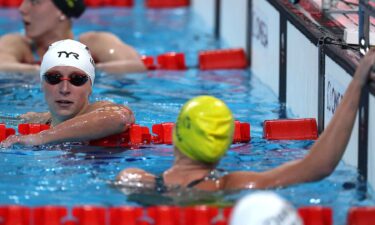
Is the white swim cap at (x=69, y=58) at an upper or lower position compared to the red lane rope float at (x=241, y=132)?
upper

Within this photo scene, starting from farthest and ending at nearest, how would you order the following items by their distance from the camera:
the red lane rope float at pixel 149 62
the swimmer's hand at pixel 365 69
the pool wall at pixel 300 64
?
the red lane rope float at pixel 149 62, the pool wall at pixel 300 64, the swimmer's hand at pixel 365 69

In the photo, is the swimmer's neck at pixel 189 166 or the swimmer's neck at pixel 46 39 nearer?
the swimmer's neck at pixel 189 166

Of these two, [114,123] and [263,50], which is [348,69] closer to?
[114,123]

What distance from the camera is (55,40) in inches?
336

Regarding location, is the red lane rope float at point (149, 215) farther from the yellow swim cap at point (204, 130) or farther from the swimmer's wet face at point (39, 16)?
the swimmer's wet face at point (39, 16)

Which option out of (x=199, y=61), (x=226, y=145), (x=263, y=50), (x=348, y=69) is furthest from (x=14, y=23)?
(x=226, y=145)

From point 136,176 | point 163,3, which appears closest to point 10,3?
point 163,3

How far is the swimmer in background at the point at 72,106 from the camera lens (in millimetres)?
5914

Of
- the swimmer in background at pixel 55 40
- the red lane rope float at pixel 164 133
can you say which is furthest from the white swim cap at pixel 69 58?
the swimmer in background at pixel 55 40

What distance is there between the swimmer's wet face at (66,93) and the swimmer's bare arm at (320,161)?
4.89ft

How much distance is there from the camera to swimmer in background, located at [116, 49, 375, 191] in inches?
180

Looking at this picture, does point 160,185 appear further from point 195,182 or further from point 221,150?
point 221,150

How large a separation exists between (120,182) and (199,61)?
13.3 feet

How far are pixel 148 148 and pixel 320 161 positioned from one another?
5.18 feet
